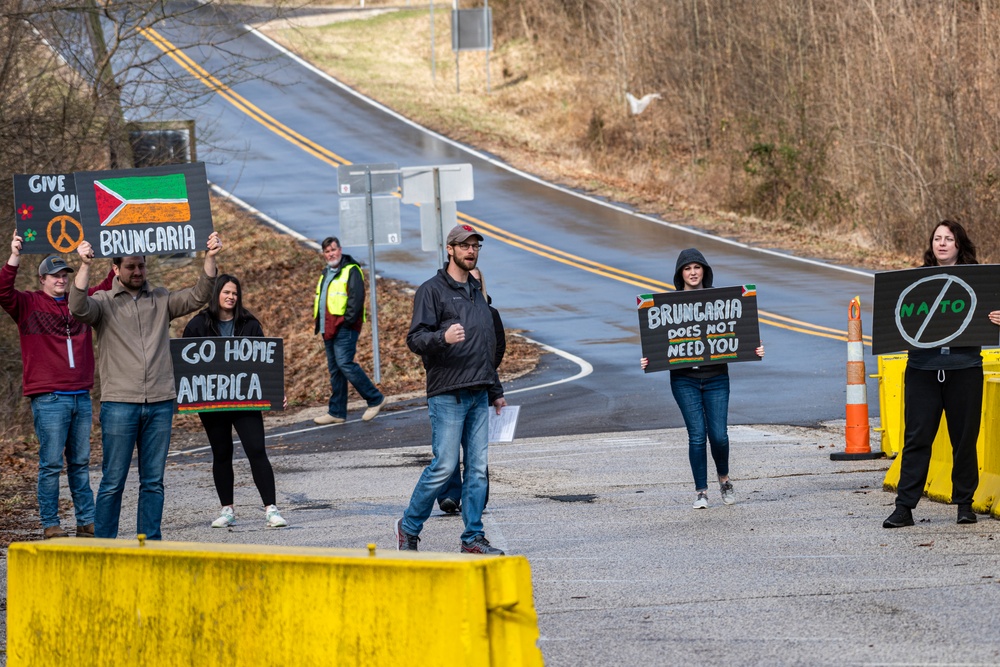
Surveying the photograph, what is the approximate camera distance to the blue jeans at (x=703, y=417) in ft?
34.9

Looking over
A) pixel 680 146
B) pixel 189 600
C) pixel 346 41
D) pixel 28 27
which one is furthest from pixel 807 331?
pixel 346 41

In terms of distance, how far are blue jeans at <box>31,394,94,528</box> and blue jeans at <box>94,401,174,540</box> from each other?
3.43ft

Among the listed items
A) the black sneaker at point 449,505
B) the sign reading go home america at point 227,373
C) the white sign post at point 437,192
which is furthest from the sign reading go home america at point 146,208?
the white sign post at point 437,192

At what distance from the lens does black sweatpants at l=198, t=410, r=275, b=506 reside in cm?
1043

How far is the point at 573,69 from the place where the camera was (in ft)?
174

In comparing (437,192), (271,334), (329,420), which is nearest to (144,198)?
(329,420)

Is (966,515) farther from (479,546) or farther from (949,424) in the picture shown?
(479,546)

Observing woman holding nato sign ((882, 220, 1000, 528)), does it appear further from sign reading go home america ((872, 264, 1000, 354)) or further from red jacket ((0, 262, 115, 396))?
red jacket ((0, 262, 115, 396))

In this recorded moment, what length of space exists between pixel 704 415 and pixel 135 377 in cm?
440

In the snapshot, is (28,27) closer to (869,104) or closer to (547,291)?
(547,291)

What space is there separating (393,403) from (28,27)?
6826 mm

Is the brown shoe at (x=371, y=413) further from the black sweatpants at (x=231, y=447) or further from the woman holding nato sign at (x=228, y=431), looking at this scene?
the black sweatpants at (x=231, y=447)

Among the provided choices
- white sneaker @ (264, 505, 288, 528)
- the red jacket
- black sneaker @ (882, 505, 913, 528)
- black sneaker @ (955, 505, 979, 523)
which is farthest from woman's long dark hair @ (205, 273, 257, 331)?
black sneaker @ (955, 505, 979, 523)

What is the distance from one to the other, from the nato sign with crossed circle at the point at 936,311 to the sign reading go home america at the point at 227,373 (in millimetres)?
4685
